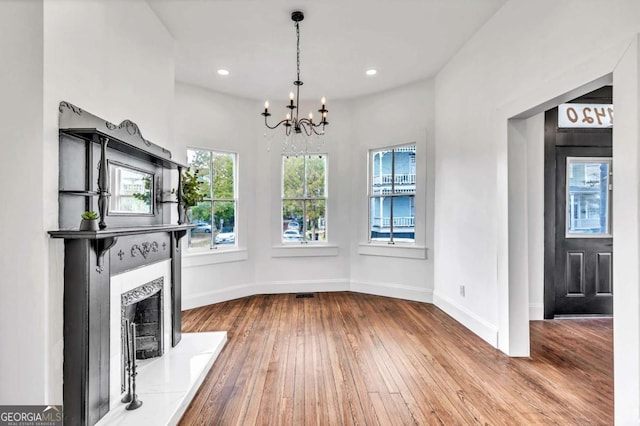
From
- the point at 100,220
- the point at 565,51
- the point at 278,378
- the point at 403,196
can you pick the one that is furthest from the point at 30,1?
the point at 403,196

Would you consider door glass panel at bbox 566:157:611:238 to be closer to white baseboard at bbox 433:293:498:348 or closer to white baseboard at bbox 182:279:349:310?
white baseboard at bbox 433:293:498:348

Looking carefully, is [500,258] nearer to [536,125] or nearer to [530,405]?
[530,405]

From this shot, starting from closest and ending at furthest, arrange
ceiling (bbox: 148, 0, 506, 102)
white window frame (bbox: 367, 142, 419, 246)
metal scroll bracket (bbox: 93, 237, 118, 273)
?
metal scroll bracket (bbox: 93, 237, 118, 273) → ceiling (bbox: 148, 0, 506, 102) → white window frame (bbox: 367, 142, 419, 246)

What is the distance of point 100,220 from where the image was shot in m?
1.90

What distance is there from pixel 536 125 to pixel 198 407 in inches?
170

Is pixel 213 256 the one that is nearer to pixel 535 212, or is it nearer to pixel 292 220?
pixel 292 220

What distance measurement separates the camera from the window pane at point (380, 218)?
5.27 meters

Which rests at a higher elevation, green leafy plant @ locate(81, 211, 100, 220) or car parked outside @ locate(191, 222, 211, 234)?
green leafy plant @ locate(81, 211, 100, 220)

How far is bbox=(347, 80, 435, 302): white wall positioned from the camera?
485cm

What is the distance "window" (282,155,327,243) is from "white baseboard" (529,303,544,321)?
116 inches

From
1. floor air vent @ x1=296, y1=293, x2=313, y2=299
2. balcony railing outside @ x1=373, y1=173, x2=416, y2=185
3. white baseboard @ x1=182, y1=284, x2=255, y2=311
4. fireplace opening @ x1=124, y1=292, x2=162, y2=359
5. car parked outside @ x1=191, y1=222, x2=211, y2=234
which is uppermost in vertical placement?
balcony railing outside @ x1=373, y1=173, x2=416, y2=185

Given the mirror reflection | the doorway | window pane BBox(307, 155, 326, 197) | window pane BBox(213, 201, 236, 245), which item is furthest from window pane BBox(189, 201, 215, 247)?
the doorway

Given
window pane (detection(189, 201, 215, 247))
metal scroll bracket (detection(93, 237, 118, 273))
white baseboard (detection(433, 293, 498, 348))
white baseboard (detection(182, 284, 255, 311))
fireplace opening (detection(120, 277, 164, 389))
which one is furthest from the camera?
window pane (detection(189, 201, 215, 247))

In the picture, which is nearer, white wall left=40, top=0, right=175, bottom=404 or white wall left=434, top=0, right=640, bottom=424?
white wall left=40, top=0, right=175, bottom=404
